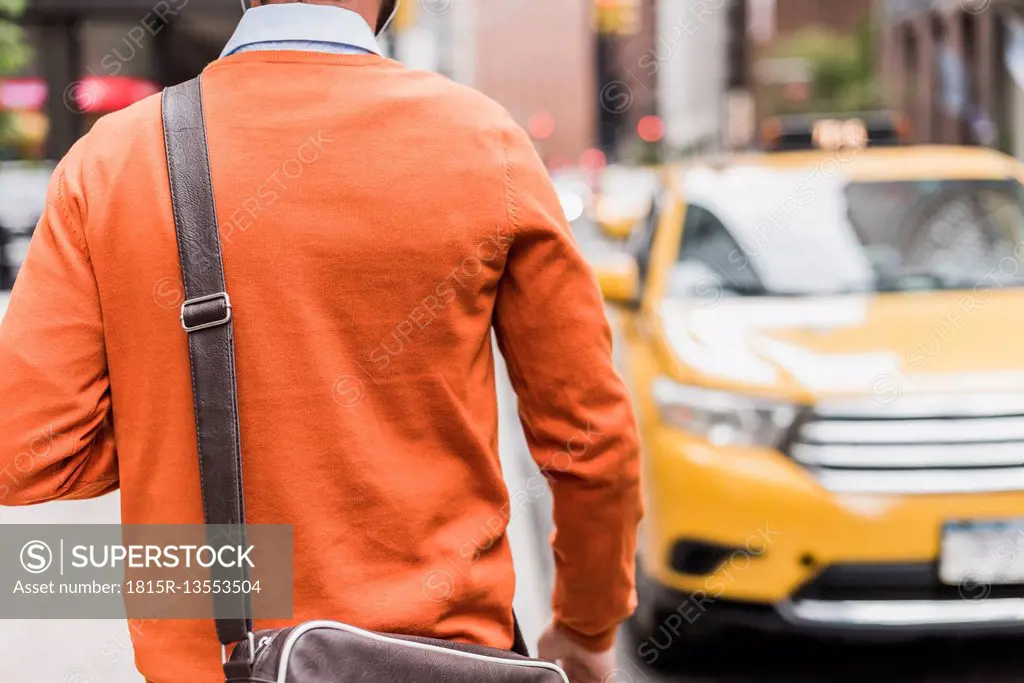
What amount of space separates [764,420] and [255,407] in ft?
8.71

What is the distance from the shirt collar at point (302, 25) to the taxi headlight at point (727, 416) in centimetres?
259

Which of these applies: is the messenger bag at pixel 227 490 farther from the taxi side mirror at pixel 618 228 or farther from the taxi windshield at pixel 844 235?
the taxi side mirror at pixel 618 228

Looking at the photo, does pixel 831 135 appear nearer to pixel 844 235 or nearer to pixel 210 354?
pixel 844 235

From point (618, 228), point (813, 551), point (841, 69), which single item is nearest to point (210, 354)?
point (813, 551)

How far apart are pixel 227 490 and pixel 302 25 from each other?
59 centimetres

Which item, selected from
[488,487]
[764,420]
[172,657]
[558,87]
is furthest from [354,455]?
[558,87]

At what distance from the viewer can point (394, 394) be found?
157 cm

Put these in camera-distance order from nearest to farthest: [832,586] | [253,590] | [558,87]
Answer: [253,590], [832,586], [558,87]

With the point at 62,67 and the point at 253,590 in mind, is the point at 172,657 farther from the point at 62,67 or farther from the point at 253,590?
the point at 62,67

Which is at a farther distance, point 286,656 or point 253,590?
point 253,590

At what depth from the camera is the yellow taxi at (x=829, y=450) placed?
3756 millimetres

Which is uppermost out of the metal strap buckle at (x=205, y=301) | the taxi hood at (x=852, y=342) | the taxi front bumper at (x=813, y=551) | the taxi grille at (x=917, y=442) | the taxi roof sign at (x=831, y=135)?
the metal strap buckle at (x=205, y=301)

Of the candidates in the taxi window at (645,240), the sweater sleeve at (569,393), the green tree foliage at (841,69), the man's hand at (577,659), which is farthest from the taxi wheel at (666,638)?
the green tree foliage at (841,69)

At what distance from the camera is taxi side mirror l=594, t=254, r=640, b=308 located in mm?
4977
